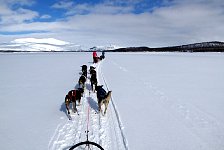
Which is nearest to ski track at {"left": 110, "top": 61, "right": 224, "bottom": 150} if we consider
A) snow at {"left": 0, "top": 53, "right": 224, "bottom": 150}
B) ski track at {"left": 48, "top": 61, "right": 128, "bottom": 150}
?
snow at {"left": 0, "top": 53, "right": 224, "bottom": 150}

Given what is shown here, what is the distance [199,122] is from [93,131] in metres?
2.57

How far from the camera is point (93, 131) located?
14.2ft

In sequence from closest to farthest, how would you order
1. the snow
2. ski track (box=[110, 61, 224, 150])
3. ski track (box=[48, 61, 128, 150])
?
ski track (box=[48, 61, 128, 150]), the snow, ski track (box=[110, 61, 224, 150])

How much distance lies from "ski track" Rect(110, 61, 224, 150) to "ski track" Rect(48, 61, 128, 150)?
1551 mm

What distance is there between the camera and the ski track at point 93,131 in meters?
3.83

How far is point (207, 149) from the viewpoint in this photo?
377 centimetres

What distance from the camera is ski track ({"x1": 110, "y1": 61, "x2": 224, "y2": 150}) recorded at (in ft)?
13.3

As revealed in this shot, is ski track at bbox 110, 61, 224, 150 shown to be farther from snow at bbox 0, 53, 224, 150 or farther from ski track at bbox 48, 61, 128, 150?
ski track at bbox 48, 61, 128, 150

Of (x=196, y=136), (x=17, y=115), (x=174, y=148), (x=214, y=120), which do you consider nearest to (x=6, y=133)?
(x=17, y=115)

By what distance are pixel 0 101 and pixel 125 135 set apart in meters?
4.78

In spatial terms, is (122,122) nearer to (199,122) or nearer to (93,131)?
(93,131)

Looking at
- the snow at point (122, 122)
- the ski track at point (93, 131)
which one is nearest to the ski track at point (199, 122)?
the snow at point (122, 122)

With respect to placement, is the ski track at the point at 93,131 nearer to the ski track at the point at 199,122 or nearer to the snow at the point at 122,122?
the snow at the point at 122,122

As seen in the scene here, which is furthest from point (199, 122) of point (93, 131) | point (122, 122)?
point (93, 131)
